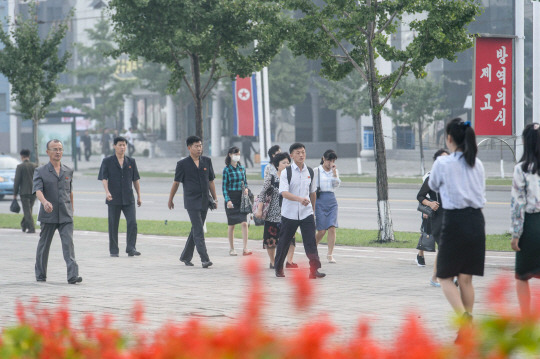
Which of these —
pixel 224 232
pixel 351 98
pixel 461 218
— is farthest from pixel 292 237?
pixel 351 98

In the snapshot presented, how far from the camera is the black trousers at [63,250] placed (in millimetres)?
11133

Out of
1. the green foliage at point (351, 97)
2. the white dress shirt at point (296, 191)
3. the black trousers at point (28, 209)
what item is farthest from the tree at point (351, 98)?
the white dress shirt at point (296, 191)

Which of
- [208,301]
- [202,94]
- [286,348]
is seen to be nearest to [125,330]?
[208,301]

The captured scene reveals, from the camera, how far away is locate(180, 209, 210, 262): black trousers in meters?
12.8

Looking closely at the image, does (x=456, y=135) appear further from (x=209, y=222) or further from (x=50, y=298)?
(x=209, y=222)

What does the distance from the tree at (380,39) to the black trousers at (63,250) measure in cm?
635

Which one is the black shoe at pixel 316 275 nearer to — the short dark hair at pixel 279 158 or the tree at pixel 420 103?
the short dark hair at pixel 279 158

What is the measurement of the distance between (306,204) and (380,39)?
5263mm

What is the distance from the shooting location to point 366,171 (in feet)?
147

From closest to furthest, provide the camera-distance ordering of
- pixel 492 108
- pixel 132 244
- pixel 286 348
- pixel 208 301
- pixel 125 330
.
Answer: pixel 286 348, pixel 125 330, pixel 208 301, pixel 132 244, pixel 492 108

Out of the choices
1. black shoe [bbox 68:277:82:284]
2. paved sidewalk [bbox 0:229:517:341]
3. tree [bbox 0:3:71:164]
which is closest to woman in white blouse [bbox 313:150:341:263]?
paved sidewalk [bbox 0:229:517:341]

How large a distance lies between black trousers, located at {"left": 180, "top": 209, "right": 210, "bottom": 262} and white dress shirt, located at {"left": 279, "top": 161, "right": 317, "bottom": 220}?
60.9 inches

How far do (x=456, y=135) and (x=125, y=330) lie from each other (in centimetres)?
307

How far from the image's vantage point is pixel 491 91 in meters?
16.2
